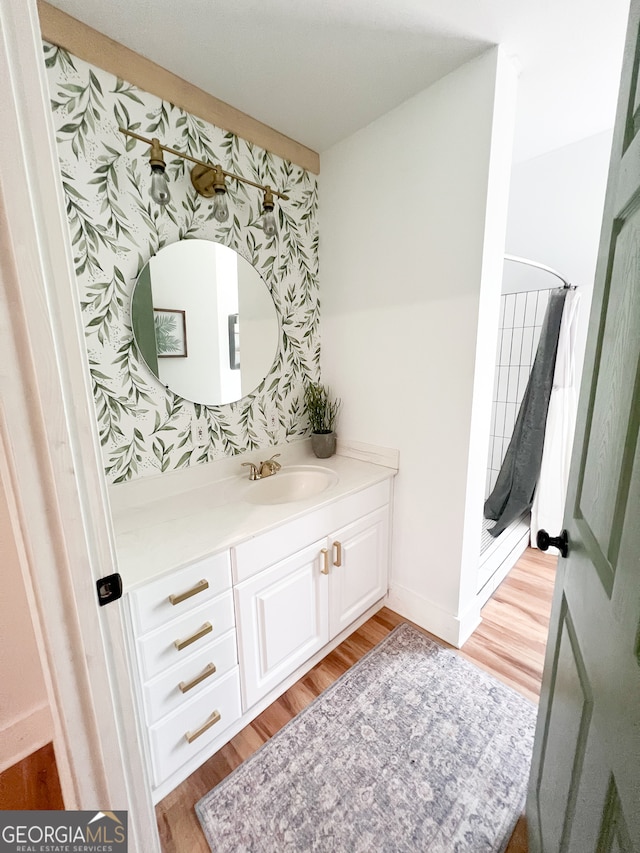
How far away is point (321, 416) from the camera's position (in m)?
1.94

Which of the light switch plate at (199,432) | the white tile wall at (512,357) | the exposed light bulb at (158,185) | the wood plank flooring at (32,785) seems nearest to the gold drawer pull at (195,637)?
the wood plank flooring at (32,785)

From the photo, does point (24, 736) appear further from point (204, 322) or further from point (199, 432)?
point (204, 322)

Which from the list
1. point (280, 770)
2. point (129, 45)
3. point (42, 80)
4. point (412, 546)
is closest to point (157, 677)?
point (280, 770)

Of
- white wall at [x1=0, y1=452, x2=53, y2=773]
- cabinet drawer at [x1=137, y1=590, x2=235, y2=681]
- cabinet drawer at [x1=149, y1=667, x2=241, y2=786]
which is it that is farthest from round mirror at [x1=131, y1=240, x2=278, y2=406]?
cabinet drawer at [x1=149, y1=667, x2=241, y2=786]

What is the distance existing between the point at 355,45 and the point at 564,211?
1567 mm

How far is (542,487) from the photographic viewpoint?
2229mm

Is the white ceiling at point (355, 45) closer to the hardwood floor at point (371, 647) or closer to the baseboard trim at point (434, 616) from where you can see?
the baseboard trim at point (434, 616)

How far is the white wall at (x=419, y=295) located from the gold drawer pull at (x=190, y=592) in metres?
1.01

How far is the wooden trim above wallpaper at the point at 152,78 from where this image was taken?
105 cm

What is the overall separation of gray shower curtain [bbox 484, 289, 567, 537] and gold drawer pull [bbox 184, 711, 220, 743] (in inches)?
72.4

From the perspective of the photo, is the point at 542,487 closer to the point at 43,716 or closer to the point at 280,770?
the point at 280,770

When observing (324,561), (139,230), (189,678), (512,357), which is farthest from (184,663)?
(512,357)

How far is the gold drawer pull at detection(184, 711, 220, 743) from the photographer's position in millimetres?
1101

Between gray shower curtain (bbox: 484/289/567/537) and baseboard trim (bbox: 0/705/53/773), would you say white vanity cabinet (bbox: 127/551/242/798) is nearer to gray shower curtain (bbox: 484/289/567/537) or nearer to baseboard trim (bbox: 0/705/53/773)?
baseboard trim (bbox: 0/705/53/773)
